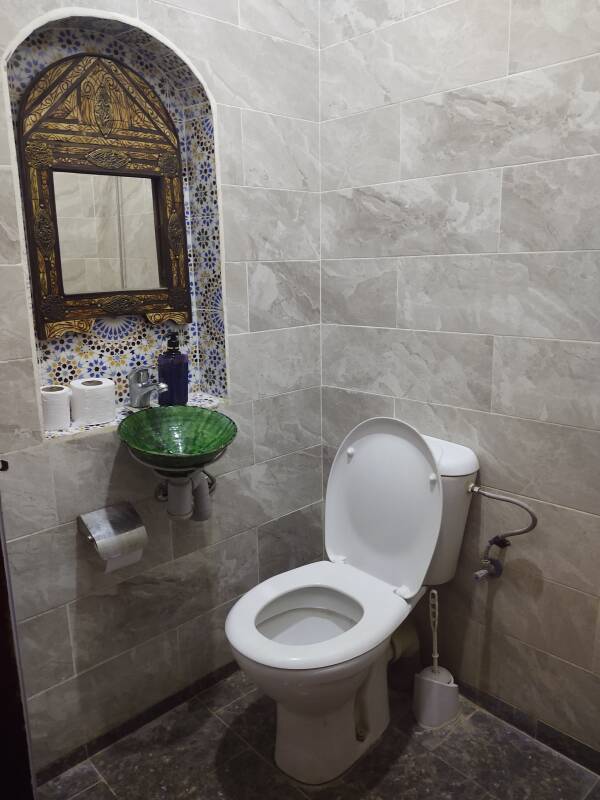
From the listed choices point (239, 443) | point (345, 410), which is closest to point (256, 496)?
point (239, 443)

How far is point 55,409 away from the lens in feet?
5.38

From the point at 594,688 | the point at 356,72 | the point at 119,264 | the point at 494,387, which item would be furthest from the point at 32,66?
the point at 594,688

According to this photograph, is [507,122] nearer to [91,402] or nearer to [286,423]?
[286,423]

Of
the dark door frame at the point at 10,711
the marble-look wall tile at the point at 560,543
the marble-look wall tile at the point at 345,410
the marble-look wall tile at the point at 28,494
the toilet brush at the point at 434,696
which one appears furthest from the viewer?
the marble-look wall tile at the point at 345,410

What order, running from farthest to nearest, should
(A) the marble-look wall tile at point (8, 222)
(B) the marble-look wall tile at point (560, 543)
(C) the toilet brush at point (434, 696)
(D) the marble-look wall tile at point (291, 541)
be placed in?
(D) the marble-look wall tile at point (291, 541) < (C) the toilet brush at point (434, 696) < (B) the marble-look wall tile at point (560, 543) < (A) the marble-look wall tile at point (8, 222)

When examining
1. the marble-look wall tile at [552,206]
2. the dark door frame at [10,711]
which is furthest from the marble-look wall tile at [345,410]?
the dark door frame at [10,711]

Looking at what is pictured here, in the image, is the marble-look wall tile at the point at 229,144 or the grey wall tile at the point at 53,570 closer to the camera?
the grey wall tile at the point at 53,570

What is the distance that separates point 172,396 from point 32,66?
0.97 metres

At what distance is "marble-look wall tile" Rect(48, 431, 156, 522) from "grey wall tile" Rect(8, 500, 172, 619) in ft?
0.21

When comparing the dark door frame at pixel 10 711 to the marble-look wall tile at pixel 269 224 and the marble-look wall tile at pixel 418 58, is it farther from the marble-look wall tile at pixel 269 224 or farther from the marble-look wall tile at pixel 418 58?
the marble-look wall tile at pixel 418 58

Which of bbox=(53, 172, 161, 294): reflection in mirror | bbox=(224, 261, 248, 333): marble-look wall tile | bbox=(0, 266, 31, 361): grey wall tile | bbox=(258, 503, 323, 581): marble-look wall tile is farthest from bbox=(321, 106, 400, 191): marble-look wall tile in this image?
bbox=(258, 503, 323, 581): marble-look wall tile

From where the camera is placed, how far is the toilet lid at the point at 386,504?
1758mm

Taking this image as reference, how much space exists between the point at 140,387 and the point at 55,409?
0.29 metres

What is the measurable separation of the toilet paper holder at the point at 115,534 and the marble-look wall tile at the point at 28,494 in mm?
103
